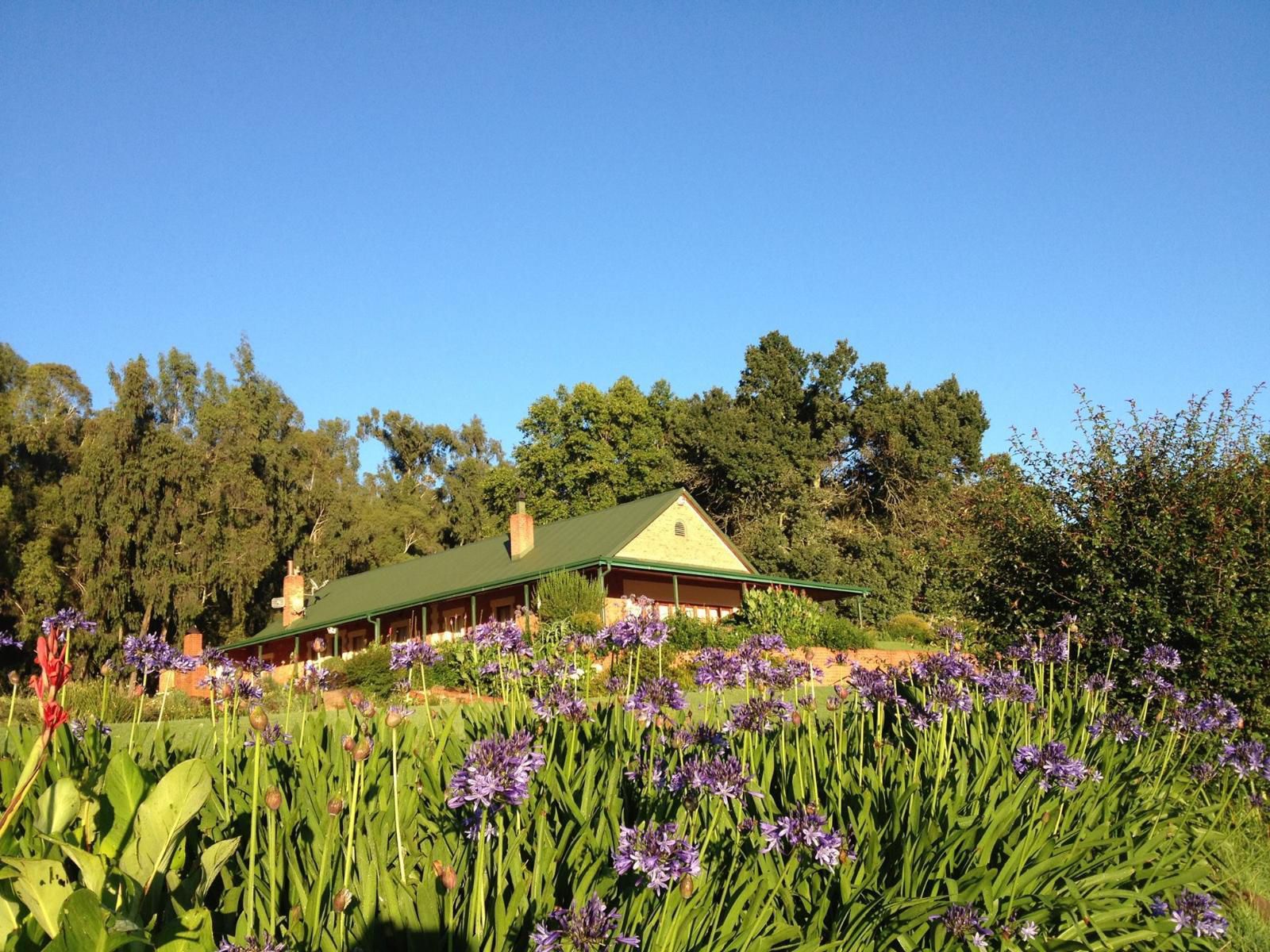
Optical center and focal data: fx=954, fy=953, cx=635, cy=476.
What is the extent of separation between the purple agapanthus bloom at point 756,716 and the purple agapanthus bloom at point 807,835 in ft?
3.51

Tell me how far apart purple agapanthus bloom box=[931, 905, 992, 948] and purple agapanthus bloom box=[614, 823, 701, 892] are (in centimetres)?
101

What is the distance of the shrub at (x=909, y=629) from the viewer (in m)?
30.0

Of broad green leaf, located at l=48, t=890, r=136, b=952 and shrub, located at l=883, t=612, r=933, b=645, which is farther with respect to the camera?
shrub, located at l=883, t=612, r=933, b=645

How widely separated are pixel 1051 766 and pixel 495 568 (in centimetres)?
2896

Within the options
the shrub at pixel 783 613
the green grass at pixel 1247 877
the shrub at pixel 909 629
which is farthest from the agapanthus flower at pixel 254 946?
the shrub at pixel 909 629

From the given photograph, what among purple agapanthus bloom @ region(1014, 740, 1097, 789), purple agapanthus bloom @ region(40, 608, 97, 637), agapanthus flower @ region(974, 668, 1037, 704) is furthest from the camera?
agapanthus flower @ region(974, 668, 1037, 704)

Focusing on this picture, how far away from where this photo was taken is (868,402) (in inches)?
1901

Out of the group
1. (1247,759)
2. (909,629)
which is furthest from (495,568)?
(1247,759)

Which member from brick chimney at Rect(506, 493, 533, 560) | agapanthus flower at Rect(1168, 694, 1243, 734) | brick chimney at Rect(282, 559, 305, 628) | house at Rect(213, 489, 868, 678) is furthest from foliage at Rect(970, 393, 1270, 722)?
brick chimney at Rect(282, 559, 305, 628)

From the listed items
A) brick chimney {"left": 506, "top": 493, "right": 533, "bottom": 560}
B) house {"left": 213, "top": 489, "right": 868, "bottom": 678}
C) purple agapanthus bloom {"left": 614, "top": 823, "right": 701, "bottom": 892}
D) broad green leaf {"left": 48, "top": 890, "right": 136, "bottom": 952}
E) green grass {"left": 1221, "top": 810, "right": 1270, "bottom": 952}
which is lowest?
green grass {"left": 1221, "top": 810, "right": 1270, "bottom": 952}

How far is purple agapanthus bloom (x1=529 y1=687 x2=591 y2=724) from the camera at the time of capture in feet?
14.0

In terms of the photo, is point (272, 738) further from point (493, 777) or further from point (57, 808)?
point (493, 777)

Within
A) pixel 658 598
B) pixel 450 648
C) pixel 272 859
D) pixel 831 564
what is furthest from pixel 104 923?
pixel 831 564

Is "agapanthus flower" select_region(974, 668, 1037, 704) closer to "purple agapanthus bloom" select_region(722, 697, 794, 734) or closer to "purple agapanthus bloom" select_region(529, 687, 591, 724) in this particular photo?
"purple agapanthus bloom" select_region(722, 697, 794, 734)
